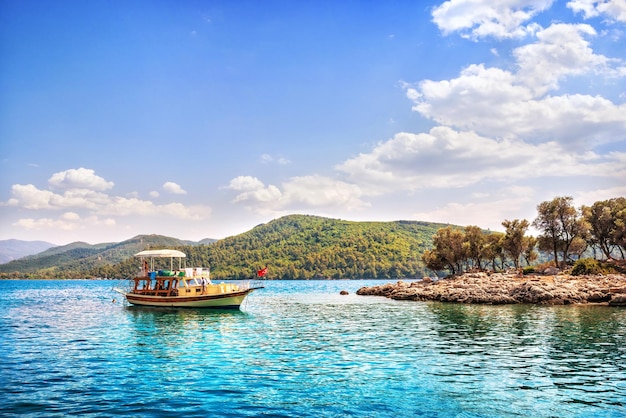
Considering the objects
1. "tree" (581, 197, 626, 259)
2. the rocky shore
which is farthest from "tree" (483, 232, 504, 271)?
the rocky shore

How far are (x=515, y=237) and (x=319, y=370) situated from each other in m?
85.3

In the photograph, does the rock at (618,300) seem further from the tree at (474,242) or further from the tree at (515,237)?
the tree at (474,242)

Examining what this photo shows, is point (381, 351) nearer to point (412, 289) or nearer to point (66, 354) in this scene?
point (66, 354)

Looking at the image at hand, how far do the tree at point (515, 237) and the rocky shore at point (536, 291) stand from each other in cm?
1479

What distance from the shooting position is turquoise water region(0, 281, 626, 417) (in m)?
16.3

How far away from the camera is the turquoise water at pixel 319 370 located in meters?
16.3

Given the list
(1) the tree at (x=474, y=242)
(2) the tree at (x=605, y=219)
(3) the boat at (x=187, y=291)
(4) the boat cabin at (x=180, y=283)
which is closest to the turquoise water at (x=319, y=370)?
(3) the boat at (x=187, y=291)

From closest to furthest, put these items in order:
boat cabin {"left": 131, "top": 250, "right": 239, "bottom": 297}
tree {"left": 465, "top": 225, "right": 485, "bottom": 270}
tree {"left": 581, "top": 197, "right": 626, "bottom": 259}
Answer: boat cabin {"left": 131, "top": 250, "right": 239, "bottom": 297}, tree {"left": 581, "top": 197, "right": 626, "bottom": 259}, tree {"left": 465, "top": 225, "right": 485, "bottom": 270}

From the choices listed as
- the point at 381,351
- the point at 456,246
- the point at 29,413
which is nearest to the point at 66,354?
the point at 29,413

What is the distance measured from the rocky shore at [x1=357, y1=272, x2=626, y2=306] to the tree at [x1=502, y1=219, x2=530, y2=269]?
14.8 meters

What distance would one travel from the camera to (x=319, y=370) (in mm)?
22328

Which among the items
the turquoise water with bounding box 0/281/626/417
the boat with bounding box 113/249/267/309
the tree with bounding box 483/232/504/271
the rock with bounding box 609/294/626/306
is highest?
the tree with bounding box 483/232/504/271

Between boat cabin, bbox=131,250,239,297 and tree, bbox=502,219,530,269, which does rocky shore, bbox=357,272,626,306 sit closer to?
tree, bbox=502,219,530,269

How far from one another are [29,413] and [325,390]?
36.3ft
